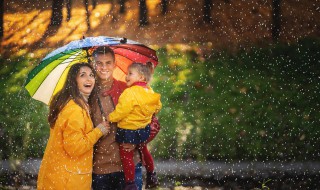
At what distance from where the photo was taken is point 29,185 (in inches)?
187

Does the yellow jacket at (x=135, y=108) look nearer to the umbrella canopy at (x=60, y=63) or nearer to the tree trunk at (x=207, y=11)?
the umbrella canopy at (x=60, y=63)

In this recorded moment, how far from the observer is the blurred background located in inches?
195

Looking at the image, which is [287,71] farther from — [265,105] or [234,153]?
[234,153]

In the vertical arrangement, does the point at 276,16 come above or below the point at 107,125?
above

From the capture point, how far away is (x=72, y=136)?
2.56 meters

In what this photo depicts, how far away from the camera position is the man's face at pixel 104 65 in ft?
9.10

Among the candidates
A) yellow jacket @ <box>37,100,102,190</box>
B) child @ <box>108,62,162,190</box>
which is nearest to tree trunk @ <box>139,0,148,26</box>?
child @ <box>108,62,162,190</box>

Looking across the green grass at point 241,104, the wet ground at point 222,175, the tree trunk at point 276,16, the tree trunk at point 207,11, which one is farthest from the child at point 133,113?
the tree trunk at point 276,16

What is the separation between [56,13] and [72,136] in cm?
286

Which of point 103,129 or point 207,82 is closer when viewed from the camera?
point 103,129

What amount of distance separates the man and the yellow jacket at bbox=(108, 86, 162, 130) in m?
0.06

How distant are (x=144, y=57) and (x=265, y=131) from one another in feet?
8.94

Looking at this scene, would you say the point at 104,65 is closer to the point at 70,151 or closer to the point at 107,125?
the point at 107,125

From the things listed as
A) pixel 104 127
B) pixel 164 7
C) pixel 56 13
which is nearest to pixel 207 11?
pixel 164 7
